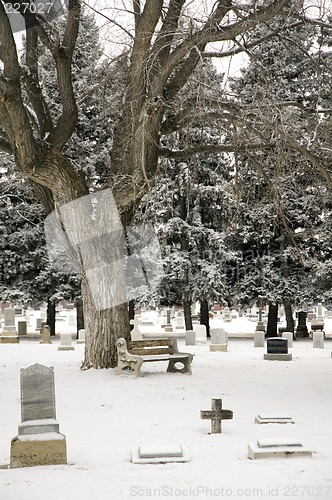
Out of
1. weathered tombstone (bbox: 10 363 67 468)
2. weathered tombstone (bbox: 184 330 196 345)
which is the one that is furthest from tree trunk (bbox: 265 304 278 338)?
weathered tombstone (bbox: 10 363 67 468)

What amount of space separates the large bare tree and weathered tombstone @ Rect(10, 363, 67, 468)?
208 inches

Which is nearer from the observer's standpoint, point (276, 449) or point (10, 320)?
point (276, 449)

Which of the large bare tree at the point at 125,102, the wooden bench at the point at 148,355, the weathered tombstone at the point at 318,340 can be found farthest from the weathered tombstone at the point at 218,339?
the large bare tree at the point at 125,102

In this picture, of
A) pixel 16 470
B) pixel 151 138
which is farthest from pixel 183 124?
pixel 16 470

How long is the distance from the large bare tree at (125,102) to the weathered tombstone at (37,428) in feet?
17.3

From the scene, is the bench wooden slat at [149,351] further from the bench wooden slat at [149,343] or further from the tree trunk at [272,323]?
the tree trunk at [272,323]

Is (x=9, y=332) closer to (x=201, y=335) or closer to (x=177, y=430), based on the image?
(x=201, y=335)

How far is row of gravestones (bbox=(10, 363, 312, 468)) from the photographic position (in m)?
6.94

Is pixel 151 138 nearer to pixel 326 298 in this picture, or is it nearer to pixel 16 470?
pixel 16 470

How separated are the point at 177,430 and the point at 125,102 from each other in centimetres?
729

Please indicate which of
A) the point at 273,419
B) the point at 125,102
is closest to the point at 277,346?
the point at 125,102

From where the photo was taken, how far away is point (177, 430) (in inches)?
349

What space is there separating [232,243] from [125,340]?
16.2 meters

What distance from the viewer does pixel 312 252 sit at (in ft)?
91.0
